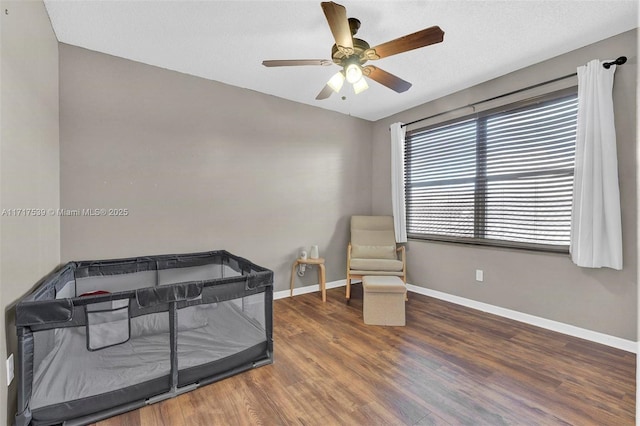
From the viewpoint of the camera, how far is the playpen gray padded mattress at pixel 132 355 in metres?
1.47

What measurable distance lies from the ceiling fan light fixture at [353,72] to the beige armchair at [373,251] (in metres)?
2.16

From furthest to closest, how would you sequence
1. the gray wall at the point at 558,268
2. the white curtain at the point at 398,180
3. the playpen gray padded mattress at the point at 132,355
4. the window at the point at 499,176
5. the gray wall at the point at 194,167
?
the white curtain at the point at 398,180, the window at the point at 499,176, the gray wall at the point at 194,167, the gray wall at the point at 558,268, the playpen gray padded mattress at the point at 132,355

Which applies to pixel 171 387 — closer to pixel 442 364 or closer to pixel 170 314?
pixel 170 314

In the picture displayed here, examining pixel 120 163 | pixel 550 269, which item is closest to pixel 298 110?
pixel 120 163

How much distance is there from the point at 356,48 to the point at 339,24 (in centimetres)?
31

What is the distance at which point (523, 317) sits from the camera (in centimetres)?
282

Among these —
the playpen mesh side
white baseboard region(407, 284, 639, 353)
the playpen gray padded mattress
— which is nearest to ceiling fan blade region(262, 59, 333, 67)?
the playpen mesh side

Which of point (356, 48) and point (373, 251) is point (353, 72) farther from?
point (373, 251)

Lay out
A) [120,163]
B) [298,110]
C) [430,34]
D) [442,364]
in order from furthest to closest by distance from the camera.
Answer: [298,110] < [120,163] < [442,364] < [430,34]

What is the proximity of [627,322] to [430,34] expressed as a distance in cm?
276

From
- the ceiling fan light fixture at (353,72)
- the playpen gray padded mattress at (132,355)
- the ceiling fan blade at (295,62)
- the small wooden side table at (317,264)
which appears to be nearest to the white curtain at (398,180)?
the small wooden side table at (317,264)

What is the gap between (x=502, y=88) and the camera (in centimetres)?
298

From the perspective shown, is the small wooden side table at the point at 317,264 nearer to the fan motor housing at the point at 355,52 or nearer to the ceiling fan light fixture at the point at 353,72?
the ceiling fan light fixture at the point at 353,72

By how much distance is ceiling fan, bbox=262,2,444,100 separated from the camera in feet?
5.23
